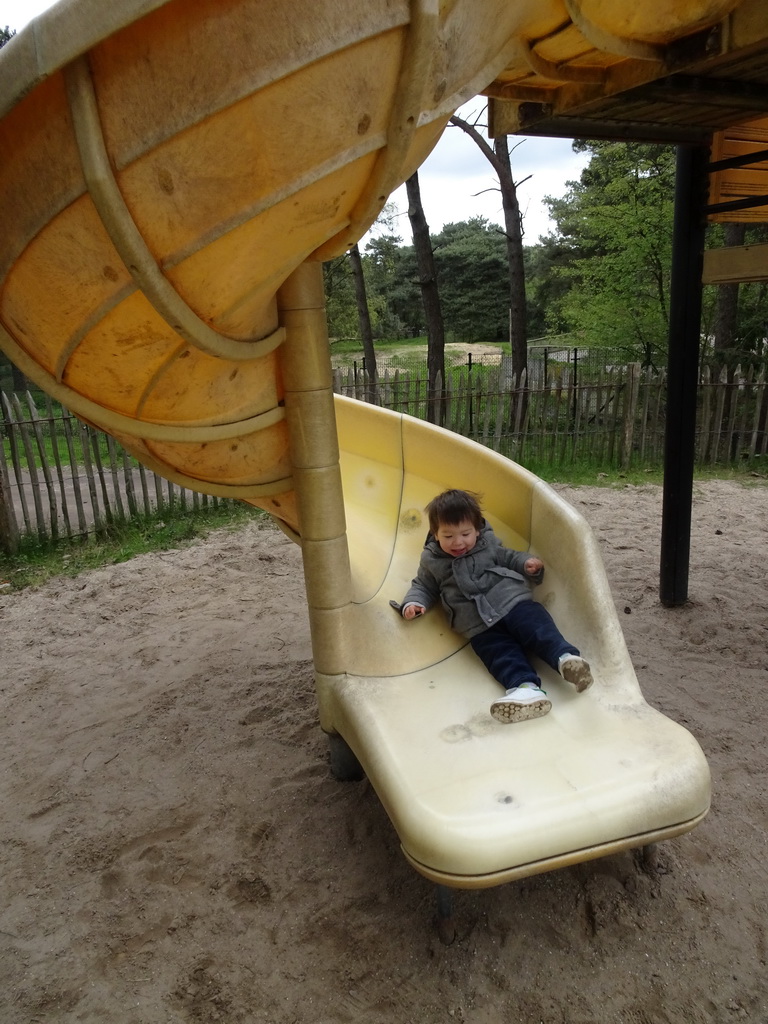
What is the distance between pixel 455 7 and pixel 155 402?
1.09 m

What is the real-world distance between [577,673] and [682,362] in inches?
91.3

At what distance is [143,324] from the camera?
1.50 m

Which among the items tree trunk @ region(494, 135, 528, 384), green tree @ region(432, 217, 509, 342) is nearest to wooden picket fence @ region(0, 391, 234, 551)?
tree trunk @ region(494, 135, 528, 384)

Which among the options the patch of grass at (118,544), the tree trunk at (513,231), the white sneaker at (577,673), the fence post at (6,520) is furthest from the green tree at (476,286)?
the white sneaker at (577,673)

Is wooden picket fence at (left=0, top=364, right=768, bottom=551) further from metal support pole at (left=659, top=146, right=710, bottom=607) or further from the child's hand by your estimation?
the child's hand

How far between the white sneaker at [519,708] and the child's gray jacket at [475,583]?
34 centimetres

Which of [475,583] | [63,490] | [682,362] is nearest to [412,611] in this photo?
[475,583]

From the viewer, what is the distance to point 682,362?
12.3ft

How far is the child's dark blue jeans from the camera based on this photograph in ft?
7.16

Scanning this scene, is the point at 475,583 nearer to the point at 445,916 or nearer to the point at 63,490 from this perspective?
the point at 445,916

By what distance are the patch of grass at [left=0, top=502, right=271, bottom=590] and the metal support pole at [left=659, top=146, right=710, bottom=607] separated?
10.8ft

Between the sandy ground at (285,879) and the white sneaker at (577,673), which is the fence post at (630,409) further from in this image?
the white sneaker at (577,673)

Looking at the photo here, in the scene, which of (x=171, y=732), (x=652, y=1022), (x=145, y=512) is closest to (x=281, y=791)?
(x=171, y=732)

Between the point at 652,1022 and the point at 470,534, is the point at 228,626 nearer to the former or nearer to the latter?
the point at 470,534
